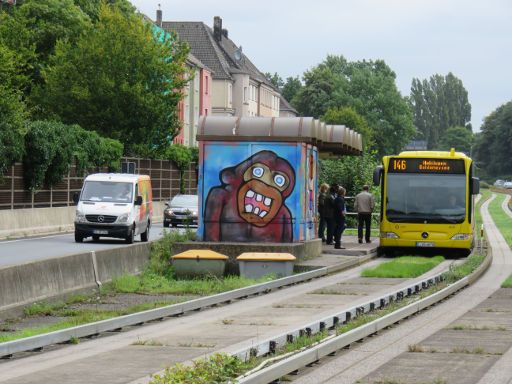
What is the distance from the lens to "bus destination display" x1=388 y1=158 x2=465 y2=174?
3684 cm

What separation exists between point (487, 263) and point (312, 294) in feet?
35.5

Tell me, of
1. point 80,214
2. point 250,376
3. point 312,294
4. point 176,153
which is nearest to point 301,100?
point 176,153

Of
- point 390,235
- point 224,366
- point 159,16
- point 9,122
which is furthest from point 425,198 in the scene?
point 159,16

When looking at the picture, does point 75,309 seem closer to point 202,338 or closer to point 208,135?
point 202,338

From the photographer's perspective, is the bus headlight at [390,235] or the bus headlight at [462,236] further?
the bus headlight at [390,235]

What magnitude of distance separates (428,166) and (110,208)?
9.31 meters

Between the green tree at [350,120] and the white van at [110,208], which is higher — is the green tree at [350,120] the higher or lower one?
the higher one

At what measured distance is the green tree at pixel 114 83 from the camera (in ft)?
231

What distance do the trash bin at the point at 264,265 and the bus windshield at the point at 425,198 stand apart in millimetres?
9702

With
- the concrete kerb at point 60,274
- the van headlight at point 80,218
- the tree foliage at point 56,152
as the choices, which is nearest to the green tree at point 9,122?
the tree foliage at point 56,152

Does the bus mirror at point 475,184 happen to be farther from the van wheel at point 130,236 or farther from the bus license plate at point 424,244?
the van wheel at point 130,236

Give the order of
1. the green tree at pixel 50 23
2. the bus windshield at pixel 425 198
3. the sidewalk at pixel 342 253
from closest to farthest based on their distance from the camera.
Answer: the sidewalk at pixel 342 253, the bus windshield at pixel 425 198, the green tree at pixel 50 23

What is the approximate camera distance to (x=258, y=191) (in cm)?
3052

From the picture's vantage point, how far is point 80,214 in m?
38.9
